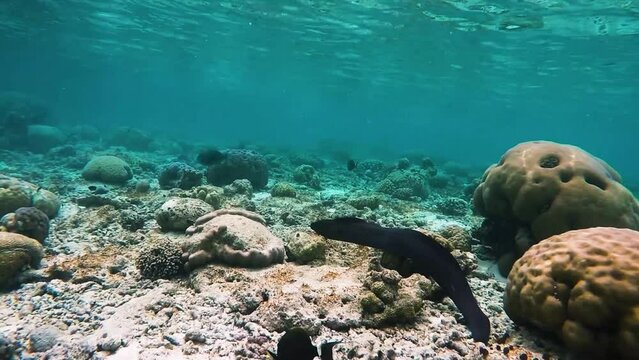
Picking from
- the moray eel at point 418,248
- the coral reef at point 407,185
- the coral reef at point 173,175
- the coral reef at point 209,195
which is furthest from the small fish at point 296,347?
the coral reef at point 407,185

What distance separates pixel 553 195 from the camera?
588 cm

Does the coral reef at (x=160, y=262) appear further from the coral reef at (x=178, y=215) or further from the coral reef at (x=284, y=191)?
the coral reef at (x=284, y=191)

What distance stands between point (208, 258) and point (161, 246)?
0.92m

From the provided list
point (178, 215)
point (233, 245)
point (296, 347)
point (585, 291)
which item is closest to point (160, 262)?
point (233, 245)

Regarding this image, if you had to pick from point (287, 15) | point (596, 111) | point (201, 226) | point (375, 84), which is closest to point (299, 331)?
point (201, 226)

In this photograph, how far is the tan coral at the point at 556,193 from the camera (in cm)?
562

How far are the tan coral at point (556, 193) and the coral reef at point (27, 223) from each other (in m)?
8.75

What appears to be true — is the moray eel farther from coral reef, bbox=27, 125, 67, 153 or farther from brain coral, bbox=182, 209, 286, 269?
coral reef, bbox=27, 125, 67, 153

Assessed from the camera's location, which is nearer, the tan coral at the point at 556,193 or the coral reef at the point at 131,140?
the tan coral at the point at 556,193

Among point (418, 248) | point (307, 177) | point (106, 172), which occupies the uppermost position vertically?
point (418, 248)

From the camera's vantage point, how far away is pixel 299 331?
313 cm

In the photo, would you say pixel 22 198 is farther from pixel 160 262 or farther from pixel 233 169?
pixel 233 169

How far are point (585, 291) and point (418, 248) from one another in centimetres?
167

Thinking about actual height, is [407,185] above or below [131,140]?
above
